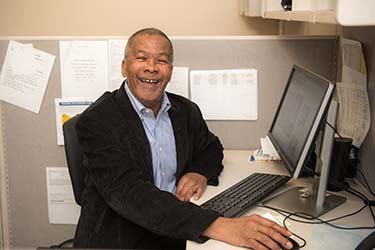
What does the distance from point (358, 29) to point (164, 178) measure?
868 mm

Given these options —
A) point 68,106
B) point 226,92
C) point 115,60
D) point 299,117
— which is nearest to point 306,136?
point 299,117

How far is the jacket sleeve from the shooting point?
115cm

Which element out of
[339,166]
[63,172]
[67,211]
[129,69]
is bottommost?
[67,211]

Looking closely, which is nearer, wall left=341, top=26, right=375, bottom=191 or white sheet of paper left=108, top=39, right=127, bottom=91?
wall left=341, top=26, right=375, bottom=191

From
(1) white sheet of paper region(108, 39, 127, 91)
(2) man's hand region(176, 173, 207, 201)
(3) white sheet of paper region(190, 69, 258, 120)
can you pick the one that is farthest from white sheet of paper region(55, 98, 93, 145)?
(2) man's hand region(176, 173, 207, 201)

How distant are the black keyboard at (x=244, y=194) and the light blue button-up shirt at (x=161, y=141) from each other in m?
0.23

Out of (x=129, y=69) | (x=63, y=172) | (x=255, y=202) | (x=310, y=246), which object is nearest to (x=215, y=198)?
(x=255, y=202)

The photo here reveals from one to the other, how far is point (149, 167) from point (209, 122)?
1.80ft

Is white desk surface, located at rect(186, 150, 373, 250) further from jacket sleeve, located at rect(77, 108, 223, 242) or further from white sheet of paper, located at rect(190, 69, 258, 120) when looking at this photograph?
white sheet of paper, located at rect(190, 69, 258, 120)

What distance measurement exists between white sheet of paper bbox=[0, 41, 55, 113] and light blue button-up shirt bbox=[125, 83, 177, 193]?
1.77ft

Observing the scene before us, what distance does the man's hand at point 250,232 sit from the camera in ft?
3.45

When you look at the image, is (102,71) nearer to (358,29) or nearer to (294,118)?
(294,118)

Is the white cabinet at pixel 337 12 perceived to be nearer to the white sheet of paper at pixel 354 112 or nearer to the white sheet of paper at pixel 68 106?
the white sheet of paper at pixel 354 112

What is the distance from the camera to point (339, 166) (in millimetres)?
1433
